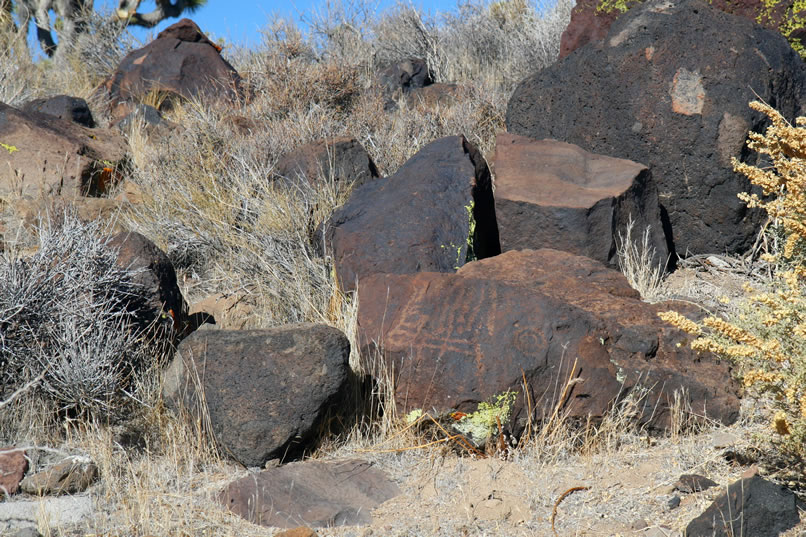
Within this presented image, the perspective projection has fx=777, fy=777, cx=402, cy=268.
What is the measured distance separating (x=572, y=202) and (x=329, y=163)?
85.1 inches

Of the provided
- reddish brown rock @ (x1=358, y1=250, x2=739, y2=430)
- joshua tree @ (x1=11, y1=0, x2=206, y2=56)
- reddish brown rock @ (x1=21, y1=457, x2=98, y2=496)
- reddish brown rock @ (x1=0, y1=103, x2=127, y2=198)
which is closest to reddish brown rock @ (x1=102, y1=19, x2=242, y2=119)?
reddish brown rock @ (x1=0, y1=103, x2=127, y2=198)

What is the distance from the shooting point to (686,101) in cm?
561

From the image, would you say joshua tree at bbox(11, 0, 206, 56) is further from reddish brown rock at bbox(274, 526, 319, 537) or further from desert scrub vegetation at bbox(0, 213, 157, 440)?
reddish brown rock at bbox(274, 526, 319, 537)

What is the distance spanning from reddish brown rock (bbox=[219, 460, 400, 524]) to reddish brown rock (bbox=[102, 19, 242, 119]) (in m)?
7.41

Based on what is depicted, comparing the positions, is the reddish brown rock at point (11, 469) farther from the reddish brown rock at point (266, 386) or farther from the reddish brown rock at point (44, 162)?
the reddish brown rock at point (44, 162)

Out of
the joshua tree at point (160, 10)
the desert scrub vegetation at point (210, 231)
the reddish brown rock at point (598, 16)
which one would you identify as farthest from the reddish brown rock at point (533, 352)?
the joshua tree at point (160, 10)

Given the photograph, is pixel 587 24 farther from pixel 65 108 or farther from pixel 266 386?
pixel 65 108

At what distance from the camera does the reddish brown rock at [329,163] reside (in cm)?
630

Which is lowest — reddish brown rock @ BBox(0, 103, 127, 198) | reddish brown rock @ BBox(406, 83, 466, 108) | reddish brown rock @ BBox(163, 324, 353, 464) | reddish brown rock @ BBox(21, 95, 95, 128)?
reddish brown rock @ BBox(163, 324, 353, 464)

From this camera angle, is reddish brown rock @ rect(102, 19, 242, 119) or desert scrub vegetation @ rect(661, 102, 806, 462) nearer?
desert scrub vegetation @ rect(661, 102, 806, 462)

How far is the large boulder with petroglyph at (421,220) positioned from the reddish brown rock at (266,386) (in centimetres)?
112

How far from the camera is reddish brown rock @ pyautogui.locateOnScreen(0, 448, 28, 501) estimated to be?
3.43m

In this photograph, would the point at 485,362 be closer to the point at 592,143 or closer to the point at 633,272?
the point at 633,272

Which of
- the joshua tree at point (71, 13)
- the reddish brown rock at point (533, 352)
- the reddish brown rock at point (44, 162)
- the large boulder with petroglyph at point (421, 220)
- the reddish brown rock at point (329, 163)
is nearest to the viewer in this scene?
the reddish brown rock at point (533, 352)
